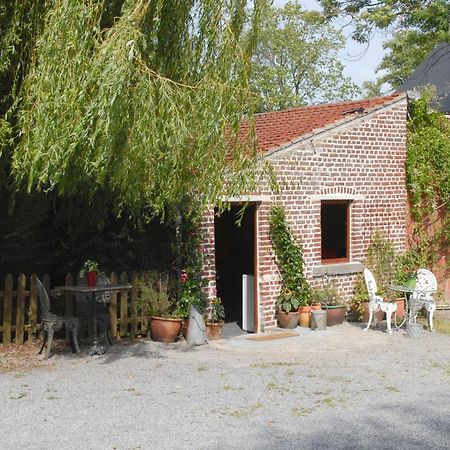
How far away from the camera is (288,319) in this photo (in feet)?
40.8

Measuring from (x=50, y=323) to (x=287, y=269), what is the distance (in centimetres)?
435

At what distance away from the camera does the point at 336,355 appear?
10445 millimetres

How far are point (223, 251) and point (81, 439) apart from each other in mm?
9288

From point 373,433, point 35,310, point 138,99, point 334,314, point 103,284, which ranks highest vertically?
point 138,99

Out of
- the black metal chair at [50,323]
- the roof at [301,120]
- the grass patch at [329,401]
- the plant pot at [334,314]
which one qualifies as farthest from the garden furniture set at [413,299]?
the black metal chair at [50,323]

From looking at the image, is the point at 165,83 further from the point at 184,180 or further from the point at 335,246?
the point at 335,246

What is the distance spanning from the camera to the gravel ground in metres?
6.34

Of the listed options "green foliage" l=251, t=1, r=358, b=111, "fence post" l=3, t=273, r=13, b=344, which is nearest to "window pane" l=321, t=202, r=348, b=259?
"fence post" l=3, t=273, r=13, b=344

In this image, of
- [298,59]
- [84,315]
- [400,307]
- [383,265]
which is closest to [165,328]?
[84,315]

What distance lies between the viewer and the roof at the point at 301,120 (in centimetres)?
1335

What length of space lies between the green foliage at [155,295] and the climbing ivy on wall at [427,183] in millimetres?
5521

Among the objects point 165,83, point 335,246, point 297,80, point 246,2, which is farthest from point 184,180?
point 297,80

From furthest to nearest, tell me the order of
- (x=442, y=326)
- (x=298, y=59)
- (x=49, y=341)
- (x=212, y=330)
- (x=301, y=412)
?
(x=298, y=59), (x=442, y=326), (x=212, y=330), (x=49, y=341), (x=301, y=412)

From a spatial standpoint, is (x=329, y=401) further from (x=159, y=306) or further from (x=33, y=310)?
(x=33, y=310)
